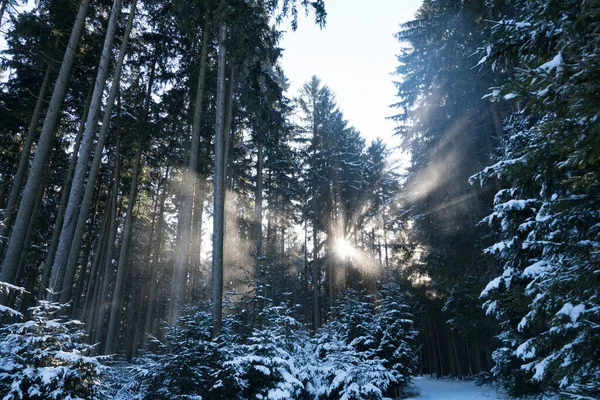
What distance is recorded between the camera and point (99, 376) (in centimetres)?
629

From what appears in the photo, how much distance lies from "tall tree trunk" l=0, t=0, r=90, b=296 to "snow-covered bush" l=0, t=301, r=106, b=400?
4076mm

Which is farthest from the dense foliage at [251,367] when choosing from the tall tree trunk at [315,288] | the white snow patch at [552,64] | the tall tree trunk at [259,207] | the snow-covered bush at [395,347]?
the tall tree trunk at [315,288]

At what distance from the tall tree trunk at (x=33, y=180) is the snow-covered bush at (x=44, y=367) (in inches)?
160

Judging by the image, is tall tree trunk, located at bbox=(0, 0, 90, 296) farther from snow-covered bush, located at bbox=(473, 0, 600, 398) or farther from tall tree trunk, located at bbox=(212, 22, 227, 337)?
snow-covered bush, located at bbox=(473, 0, 600, 398)

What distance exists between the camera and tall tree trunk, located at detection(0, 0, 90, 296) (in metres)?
9.20

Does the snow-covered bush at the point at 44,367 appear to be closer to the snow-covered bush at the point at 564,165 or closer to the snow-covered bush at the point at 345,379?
the snow-covered bush at the point at 345,379

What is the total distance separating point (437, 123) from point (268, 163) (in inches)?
442

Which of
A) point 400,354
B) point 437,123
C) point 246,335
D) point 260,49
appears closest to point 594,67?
point 246,335

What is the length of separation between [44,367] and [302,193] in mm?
21617

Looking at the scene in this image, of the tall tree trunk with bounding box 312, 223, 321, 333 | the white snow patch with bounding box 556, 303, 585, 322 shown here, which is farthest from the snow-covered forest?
the tall tree trunk with bounding box 312, 223, 321, 333

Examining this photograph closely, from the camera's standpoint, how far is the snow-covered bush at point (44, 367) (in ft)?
17.5

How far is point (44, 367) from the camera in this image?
5.52 m

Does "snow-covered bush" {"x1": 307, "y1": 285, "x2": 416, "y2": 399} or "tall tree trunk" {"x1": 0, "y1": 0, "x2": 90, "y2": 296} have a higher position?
"tall tree trunk" {"x1": 0, "y1": 0, "x2": 90, "y2": 296}

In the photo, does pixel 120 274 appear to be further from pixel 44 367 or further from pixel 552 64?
pixel 552 64
